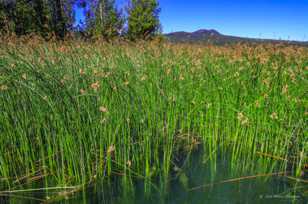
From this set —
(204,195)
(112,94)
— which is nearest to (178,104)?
(112,94)

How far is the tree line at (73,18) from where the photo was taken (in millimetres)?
10991

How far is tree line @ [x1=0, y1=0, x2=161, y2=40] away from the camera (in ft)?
36.1

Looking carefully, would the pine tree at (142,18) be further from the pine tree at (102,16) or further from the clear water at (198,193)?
the clear water at (198,193)

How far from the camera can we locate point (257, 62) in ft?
9.70

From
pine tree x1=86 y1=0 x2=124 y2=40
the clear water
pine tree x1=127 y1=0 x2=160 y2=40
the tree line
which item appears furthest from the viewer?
pine tree x1=127 y1=0 x2=160 y2=40

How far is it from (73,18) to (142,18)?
18.3ft

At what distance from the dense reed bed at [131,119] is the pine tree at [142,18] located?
47.6 feet

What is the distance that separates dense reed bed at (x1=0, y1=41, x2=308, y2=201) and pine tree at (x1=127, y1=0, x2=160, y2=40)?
1452cm

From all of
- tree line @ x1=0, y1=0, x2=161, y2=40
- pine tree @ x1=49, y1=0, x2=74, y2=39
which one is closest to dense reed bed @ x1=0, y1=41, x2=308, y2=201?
tree line @ x1=0, y1=0, x2=161, y2=40

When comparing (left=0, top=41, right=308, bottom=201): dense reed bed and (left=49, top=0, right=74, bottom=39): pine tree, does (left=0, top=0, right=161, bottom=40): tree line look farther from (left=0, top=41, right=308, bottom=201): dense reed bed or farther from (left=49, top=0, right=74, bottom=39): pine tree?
(left=0, top=41, right=308, bottom=201): dense reed bed

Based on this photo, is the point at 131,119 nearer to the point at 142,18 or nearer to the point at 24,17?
the point at 24,17

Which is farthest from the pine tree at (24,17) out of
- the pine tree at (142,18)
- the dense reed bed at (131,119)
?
the dense reed bed at (131,119)

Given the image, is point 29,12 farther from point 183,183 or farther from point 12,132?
point 183,183

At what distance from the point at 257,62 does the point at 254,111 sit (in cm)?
67
